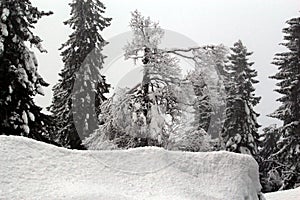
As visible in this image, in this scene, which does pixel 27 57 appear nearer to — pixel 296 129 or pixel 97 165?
pixel 97 165

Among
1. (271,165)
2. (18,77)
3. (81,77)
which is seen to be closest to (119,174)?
(18,77)

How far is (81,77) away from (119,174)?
614 inches

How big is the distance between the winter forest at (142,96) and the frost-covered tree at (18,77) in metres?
0.03

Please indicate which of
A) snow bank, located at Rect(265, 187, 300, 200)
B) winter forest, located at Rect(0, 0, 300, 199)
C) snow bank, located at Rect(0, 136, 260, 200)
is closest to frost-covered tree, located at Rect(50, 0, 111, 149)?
winter forest, located at Rect(0, 0, 300, 199)

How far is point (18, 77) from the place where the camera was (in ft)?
46.2

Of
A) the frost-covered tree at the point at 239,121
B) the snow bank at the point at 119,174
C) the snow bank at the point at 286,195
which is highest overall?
the frost-covered tree at the point at 239,121

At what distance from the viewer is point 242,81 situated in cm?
2406

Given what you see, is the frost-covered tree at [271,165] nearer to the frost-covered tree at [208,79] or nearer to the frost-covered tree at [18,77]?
the frost-covered tree at [208,79]

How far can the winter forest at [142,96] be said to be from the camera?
14.3 m

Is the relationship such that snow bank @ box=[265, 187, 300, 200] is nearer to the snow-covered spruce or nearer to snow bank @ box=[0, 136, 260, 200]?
snow bank @ box=[0, 136, 260, 200]

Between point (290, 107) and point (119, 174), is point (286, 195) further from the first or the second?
point (290, 107)

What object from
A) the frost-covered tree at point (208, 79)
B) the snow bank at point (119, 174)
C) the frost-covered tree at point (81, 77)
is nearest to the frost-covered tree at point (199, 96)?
the frost-covered tree at point (208, 79)

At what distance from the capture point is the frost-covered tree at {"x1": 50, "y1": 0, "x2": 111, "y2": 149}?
20.3 meters

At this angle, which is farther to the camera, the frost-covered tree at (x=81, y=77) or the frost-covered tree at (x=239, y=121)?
the frost-covered tree at (x=239, y=121)
